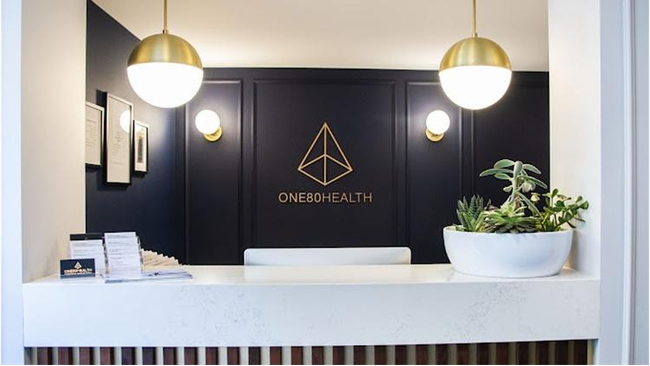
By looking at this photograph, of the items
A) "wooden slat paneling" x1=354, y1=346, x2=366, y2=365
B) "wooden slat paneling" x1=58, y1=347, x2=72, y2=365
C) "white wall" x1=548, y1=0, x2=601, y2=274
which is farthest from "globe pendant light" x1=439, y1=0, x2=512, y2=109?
"wooden slat paneling" x1=58, y1=347, x2=72, y2=365

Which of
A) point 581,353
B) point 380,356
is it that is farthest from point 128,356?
point 581,353

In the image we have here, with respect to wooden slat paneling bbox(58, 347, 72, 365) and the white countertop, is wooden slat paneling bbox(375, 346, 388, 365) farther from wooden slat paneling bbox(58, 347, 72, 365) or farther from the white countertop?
wooden slat paneling bbox(58, 347, 72, 365)

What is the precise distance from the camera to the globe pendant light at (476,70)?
1.60 meters

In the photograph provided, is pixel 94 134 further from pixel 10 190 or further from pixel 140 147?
pixel 10 190

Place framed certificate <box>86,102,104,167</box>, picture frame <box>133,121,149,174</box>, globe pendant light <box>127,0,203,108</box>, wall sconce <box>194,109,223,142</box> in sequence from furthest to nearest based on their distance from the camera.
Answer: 1. wall sconce <box>194,109,223,142</box>
2. picture frame <box>133,121,149,174</box>
3. framed certificate <box>86,102,104,167</box>
4. globe pendant light <box>127,0,203,108</box>

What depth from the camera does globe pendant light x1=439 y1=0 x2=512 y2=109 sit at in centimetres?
160

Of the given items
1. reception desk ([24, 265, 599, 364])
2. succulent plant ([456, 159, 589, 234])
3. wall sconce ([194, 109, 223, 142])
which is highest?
wall sconce ([194, 109, 223, 142])

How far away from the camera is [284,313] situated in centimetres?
132

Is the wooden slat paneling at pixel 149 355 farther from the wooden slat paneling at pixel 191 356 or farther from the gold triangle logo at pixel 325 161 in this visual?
the gold triangle logo at pixel 325 161

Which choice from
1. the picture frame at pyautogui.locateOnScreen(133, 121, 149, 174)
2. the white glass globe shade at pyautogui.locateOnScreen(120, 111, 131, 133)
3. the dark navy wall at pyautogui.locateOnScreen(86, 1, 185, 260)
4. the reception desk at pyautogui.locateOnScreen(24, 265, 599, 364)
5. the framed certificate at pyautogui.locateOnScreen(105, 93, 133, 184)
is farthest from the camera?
the picture frame at pyautogui.locateOnScreen(133, 121, 149, 174)

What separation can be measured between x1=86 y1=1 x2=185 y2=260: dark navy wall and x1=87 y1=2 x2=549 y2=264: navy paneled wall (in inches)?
2.2

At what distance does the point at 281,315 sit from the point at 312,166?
9.83 feet

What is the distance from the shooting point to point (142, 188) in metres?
3.42

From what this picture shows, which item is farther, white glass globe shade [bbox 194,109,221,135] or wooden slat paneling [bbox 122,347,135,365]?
white glass globe shade [bbox 194,109,221,135]
